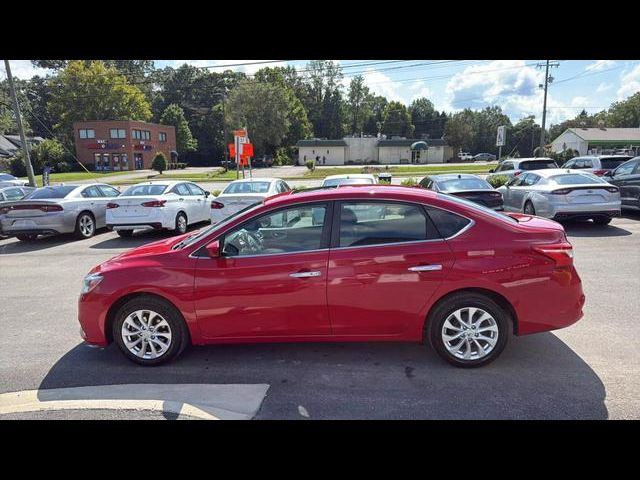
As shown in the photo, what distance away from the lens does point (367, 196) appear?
395 centimetres

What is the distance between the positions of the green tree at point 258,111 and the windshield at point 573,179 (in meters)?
59.2

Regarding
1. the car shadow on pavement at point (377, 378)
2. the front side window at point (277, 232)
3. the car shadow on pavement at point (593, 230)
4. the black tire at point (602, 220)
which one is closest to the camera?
the car shadow on pavement at point (377, 378)

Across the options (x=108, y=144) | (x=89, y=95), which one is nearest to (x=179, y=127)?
(x=89, y=95)

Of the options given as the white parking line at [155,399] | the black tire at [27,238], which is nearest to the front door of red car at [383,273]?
the white parking line at [155,399]

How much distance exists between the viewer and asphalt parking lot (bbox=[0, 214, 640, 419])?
10.6ft

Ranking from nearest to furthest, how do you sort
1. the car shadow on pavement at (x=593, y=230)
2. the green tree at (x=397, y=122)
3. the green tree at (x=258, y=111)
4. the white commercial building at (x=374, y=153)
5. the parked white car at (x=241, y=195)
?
the car shadow on pavement at (x=593, y=230) → the parked white car at (x=241, y=195) → the green tree at (x=258, y=111) → the white commercial building at (x=374, y=153) → the green tree at (x=397, y=122)

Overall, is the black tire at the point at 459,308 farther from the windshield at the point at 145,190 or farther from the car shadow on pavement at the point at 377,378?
the windshield at the point at 145,190

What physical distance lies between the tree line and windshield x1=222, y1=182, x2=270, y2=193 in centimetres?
4798

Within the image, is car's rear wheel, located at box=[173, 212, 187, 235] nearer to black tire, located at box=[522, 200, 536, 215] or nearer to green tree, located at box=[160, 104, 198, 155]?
black tire, located at box=[522, 200, 536, 215]

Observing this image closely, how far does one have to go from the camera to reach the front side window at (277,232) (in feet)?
12.8

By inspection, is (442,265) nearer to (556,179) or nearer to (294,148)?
(556,179)

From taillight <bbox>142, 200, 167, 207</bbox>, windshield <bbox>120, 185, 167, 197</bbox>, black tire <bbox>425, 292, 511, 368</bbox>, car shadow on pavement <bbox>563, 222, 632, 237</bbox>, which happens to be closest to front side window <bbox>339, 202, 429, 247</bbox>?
black tire <bbox>425, 292, 511, 368</bbox>

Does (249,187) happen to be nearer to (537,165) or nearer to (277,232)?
(277,232)
